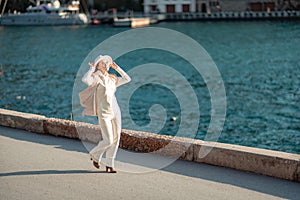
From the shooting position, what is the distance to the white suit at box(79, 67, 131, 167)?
25.1 ft

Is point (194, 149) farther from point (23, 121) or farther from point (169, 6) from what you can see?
point (169, 6)

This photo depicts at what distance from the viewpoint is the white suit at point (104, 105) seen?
25.1 ft

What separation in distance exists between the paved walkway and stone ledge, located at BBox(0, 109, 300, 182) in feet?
0.42

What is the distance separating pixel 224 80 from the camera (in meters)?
34.4

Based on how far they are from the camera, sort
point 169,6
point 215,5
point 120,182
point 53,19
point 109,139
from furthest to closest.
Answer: point 169,6, point 215,5, point 53,19, point 109,139, point 120,182

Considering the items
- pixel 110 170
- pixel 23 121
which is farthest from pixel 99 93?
pixel 23 121

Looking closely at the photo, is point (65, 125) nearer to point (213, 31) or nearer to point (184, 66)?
point (184, 66)

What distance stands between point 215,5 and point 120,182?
10309 cm

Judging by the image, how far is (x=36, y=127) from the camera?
10.5 meters

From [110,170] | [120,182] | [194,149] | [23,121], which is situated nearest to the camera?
[120,182]

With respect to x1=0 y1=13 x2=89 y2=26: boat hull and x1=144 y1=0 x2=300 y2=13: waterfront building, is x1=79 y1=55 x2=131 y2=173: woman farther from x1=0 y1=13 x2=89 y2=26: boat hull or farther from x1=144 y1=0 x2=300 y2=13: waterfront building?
x1=144 y1=0 x2=300 y2=13: waterfront building

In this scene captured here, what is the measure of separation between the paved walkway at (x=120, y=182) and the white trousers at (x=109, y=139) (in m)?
0.26

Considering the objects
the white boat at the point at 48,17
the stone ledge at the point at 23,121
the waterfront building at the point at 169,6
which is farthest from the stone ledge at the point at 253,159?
the waterfront building at the point at 169,6

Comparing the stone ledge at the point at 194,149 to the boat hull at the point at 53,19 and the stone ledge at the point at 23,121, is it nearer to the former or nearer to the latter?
the stone ledge at the point at 23,121
